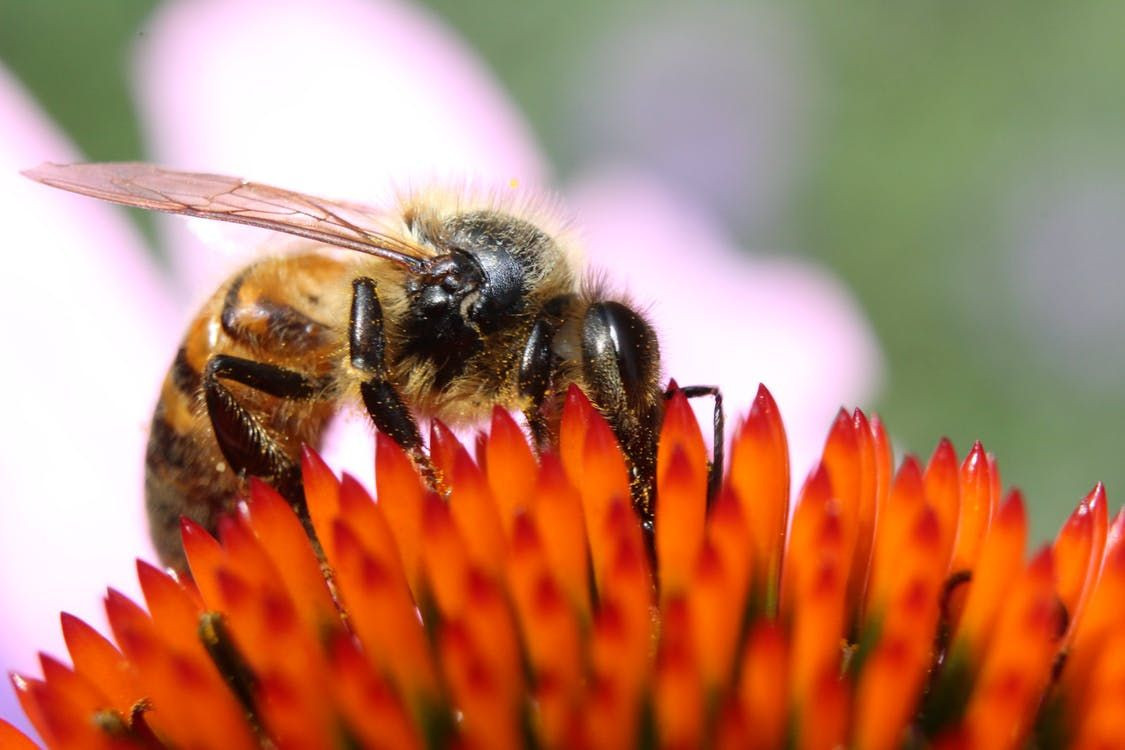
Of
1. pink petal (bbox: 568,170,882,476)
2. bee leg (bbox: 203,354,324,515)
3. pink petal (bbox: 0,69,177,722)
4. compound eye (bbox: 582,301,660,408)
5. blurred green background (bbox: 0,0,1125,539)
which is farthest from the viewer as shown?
blurred green background (bbox: 0,0,1125,539)

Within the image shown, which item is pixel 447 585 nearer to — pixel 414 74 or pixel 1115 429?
pixel 414 74

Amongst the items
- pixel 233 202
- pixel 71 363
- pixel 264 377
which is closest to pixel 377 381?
pixel 264 377

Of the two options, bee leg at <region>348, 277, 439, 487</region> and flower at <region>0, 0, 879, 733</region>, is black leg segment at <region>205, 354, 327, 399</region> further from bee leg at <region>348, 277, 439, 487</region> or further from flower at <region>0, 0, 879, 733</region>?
flower at <region>0, 0, 879, 733</region>

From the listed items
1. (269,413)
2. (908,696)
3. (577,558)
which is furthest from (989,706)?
(269,413)

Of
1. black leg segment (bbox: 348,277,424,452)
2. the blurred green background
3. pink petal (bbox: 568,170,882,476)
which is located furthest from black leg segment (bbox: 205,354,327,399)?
the blurred green background

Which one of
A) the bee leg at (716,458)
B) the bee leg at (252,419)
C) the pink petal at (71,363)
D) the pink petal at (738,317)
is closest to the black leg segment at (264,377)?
the bee leg at (252,419)

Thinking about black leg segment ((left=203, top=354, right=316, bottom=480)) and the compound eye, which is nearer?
the compound eye
